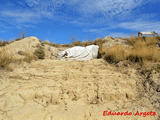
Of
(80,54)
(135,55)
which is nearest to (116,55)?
(135,55)

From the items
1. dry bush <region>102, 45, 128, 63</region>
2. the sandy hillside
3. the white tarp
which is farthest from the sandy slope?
the white tarp

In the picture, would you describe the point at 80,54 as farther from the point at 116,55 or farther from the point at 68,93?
the point at 68,93

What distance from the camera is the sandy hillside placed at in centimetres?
226

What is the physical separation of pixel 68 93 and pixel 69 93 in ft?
0.08

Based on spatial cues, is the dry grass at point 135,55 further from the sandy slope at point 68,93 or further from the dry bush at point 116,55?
the sandy slope at point 68,93

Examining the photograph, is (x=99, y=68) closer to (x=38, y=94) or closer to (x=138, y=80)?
(x=138, y=80)

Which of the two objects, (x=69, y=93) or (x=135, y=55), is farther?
(x=135, y=55)

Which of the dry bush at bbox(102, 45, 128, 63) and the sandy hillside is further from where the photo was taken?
the dry bush at bbox(102, 45, 128, 63)

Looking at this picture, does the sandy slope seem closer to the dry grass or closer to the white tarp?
the dry grass

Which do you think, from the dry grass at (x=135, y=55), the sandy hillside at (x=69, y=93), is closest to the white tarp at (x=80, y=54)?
the dry grass at (x=135, y=55)

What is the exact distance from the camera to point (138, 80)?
332cm

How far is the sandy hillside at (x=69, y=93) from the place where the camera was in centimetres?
226

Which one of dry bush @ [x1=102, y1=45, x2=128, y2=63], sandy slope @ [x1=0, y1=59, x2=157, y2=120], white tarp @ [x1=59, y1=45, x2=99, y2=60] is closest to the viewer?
sandy slope @ [x1=0, y1=59, x2=157, y2=120]

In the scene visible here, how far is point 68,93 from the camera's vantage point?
9.39 feet
